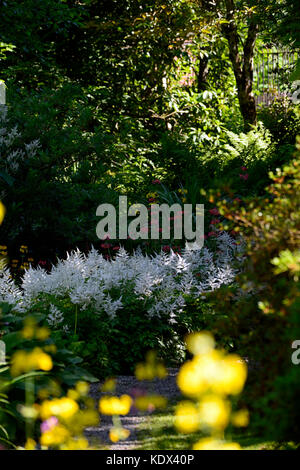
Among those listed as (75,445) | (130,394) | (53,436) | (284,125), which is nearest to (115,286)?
(130,394)

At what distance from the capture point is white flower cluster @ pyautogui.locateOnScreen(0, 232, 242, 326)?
14.9ft

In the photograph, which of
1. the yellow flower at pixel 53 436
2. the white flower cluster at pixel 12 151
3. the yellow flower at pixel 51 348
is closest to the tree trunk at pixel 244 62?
the white flower cluster at pixel 12 151

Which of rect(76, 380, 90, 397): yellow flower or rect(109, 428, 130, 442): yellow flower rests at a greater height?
rect(76, 380, 90, 397): yellow flower

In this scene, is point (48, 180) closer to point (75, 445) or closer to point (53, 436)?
point (75, 445)

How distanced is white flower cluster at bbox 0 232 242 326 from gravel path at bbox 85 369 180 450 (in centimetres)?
55

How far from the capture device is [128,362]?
449 centimetres

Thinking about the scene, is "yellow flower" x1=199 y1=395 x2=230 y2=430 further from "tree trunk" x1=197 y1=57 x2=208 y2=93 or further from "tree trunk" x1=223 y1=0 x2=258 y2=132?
"tree trunk" x1=197 y1=57 x2=208 y2=93

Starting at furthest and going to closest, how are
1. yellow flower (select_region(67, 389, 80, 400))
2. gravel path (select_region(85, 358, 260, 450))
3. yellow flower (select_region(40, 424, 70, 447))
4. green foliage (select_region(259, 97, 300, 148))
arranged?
green foliage (select_region(259, 97, 300, 148))
yellow flower (select_region(67, 389, 80, 400))
gravel path (select_region(85, 358, 260, 450))
yellow flower (select_region(40, 424, 70, 447))

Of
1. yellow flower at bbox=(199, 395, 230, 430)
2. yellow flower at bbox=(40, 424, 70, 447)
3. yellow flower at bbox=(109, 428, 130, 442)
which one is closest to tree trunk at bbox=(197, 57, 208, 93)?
yellow flower at bbox=(109, 428, 130, 442)

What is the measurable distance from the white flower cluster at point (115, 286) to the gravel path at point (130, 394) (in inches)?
21.8

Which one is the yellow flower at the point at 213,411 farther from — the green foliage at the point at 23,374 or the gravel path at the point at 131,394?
the green foliage at the point at 23,374

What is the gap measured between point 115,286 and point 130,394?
1.16 meters

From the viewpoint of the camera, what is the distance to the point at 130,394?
388 cm

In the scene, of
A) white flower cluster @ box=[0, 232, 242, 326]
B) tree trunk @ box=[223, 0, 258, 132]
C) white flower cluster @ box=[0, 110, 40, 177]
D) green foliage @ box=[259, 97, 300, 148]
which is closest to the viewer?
white flower cluster @ box=[0, 232, 242, 326]
